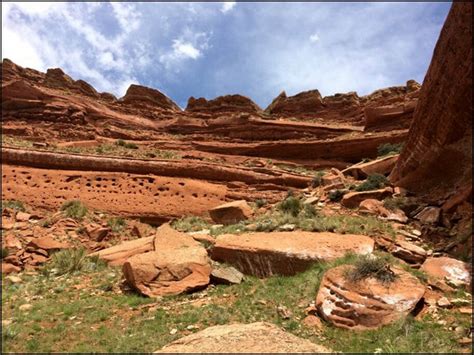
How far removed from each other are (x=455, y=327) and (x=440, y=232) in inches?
164

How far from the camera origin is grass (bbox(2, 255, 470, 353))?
5852 mm

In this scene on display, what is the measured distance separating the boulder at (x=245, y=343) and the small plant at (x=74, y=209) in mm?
11967

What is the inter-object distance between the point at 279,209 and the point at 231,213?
189 centimetres

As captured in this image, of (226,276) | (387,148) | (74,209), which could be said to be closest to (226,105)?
(387,148)

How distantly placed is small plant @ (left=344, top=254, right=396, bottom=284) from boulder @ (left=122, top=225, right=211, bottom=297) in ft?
11.0

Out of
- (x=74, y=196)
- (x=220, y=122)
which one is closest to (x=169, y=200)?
(x=74, y=196)

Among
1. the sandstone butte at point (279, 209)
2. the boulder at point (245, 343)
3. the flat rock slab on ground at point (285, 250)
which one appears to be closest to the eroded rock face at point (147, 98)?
the sandstone butte at point (279, 209)

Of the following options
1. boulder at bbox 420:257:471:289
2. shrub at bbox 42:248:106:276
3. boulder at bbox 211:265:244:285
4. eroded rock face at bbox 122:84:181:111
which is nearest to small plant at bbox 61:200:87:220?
shrub at bbox 42:248:106:276

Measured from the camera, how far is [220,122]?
37719mm

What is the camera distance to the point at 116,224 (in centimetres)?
1614

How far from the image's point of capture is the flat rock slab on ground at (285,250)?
8828mm

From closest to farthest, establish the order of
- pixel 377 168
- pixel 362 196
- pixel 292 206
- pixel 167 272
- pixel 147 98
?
pixel 167 272 → pixel 362 196 → pixel 292 206 → pixel 377 168 → pixel 147 98

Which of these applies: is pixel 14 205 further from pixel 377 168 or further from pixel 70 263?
pixel 377 168

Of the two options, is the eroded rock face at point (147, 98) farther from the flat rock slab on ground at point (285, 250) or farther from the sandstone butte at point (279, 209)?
the flat rock slab on ground at point (285, 250)
